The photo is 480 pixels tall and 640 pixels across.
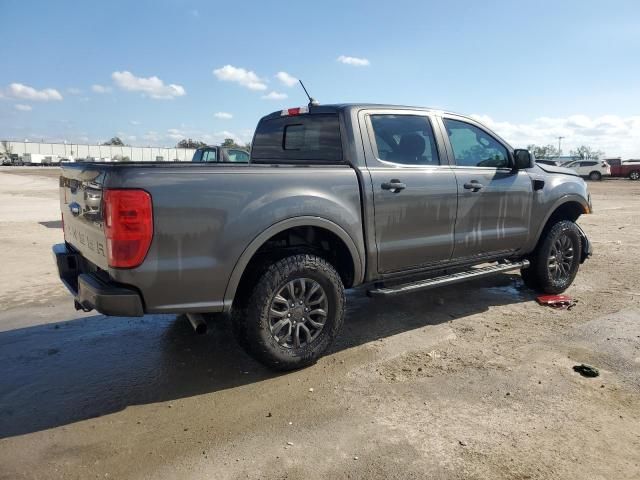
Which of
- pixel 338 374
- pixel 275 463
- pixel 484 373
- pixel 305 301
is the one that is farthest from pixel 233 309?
pixel 484 373

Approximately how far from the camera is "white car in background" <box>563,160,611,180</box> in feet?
128

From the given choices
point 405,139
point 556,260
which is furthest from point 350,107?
point 556,260

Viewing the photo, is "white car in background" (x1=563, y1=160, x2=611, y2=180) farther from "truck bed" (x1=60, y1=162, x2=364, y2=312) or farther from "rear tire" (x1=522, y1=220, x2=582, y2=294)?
"truck bed" (x1=60, y1=162, x2=364, y2=312)

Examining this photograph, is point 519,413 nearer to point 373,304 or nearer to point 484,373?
point 484,373

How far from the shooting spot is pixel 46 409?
129 inches

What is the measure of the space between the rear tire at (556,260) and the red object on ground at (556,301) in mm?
80

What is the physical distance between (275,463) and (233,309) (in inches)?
48.5

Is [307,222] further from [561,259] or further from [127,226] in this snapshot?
[561,259]

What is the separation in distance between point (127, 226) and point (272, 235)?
957 mm

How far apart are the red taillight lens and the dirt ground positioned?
3.38 feet

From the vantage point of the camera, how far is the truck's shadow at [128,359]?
11.1 feet

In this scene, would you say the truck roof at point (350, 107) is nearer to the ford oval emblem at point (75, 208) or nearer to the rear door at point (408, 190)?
the rear door at point (408, 190)

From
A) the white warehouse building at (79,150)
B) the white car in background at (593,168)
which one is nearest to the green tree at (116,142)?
the white warehouse building at (79,150)

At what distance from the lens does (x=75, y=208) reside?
3.70 meters
